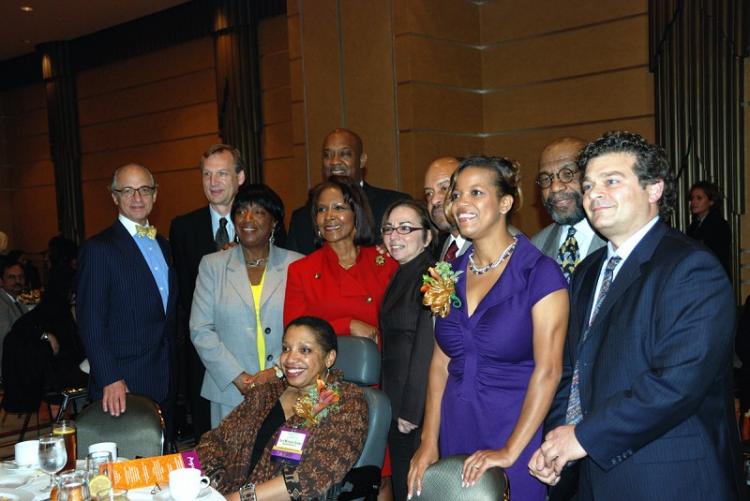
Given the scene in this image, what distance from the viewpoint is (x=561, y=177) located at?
3.26 m

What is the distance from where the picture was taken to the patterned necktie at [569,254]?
10.5ft

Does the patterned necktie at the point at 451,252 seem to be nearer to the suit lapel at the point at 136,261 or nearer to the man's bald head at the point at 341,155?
the man's bald head at the point at 341,155

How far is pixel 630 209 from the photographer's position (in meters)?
2.15

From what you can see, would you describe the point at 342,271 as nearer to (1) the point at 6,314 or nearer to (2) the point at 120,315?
(2) the point at 120,315

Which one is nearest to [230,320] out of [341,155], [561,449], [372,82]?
[341,155]

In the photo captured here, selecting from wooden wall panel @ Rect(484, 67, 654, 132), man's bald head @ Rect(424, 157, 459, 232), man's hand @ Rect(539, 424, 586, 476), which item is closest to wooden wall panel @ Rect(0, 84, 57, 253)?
wooden wall panel @ Rect(484, 67, 654, 132)

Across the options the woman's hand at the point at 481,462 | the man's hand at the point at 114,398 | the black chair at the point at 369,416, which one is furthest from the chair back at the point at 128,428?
the woman's hand at the point at 481,462

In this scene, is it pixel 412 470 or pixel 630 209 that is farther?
pixel 412 470

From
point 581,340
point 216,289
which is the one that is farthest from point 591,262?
point 216,289

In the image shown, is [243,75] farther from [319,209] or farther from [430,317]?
[430,317]

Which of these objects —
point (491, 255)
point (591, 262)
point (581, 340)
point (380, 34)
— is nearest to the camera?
point (581, 340)

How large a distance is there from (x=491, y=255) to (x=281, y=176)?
300 inches

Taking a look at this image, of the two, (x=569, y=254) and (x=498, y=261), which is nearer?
(x=498, y=261)

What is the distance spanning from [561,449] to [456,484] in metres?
0.34
